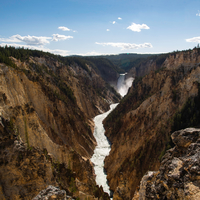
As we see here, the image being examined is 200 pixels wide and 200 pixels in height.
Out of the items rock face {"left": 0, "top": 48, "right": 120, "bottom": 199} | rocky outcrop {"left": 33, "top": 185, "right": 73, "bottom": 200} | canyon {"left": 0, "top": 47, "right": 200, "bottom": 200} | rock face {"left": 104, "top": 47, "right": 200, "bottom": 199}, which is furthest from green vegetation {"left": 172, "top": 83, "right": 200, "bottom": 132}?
rocky outcrop {"left": 33, "top": 185, "right": 73, "bottom": 200}

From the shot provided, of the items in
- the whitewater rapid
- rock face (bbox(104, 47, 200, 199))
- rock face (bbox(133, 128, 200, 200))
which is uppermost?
rock face (bbox(133, 128, 200, 200))

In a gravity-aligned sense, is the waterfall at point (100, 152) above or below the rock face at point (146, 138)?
below

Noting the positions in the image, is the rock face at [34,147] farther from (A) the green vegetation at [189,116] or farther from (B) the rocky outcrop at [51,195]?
(A) the green vegetation at [189,116]

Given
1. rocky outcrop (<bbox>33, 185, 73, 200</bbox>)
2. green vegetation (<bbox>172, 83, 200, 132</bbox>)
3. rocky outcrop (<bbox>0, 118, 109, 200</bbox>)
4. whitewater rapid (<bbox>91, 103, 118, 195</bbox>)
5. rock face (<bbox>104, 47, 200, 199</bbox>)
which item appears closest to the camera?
rocky outcrop (<bbox>33, 185, 73, 200</bbox>)

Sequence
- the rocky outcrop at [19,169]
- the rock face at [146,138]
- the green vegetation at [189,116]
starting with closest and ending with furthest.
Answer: the rocky outcrop at [19,169]
the rock face at [146,138]
the green vegetation at [189,116]

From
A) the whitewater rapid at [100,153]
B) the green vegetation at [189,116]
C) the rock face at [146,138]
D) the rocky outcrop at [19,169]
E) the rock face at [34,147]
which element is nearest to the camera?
the rocky outcrop at [19,169]

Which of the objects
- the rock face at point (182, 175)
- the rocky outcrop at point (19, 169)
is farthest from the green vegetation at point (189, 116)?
the rocky outcrop at point (19, 169)

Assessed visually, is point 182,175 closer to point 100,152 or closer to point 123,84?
point 100,152

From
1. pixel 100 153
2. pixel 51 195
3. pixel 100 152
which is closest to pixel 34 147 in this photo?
pixel 51 195

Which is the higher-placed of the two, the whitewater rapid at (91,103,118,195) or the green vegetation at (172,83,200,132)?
the green vegetation at (172,83,200,132)

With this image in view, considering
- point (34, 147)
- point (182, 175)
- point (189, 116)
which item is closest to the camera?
point (182, 175)

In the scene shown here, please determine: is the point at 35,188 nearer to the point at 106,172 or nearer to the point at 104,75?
the point at 106,172

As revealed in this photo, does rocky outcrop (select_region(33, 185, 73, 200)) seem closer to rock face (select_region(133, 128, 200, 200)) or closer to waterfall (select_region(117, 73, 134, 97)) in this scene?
rock face (select_region(133, 128, 200, 200))

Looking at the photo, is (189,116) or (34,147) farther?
(189,116)
